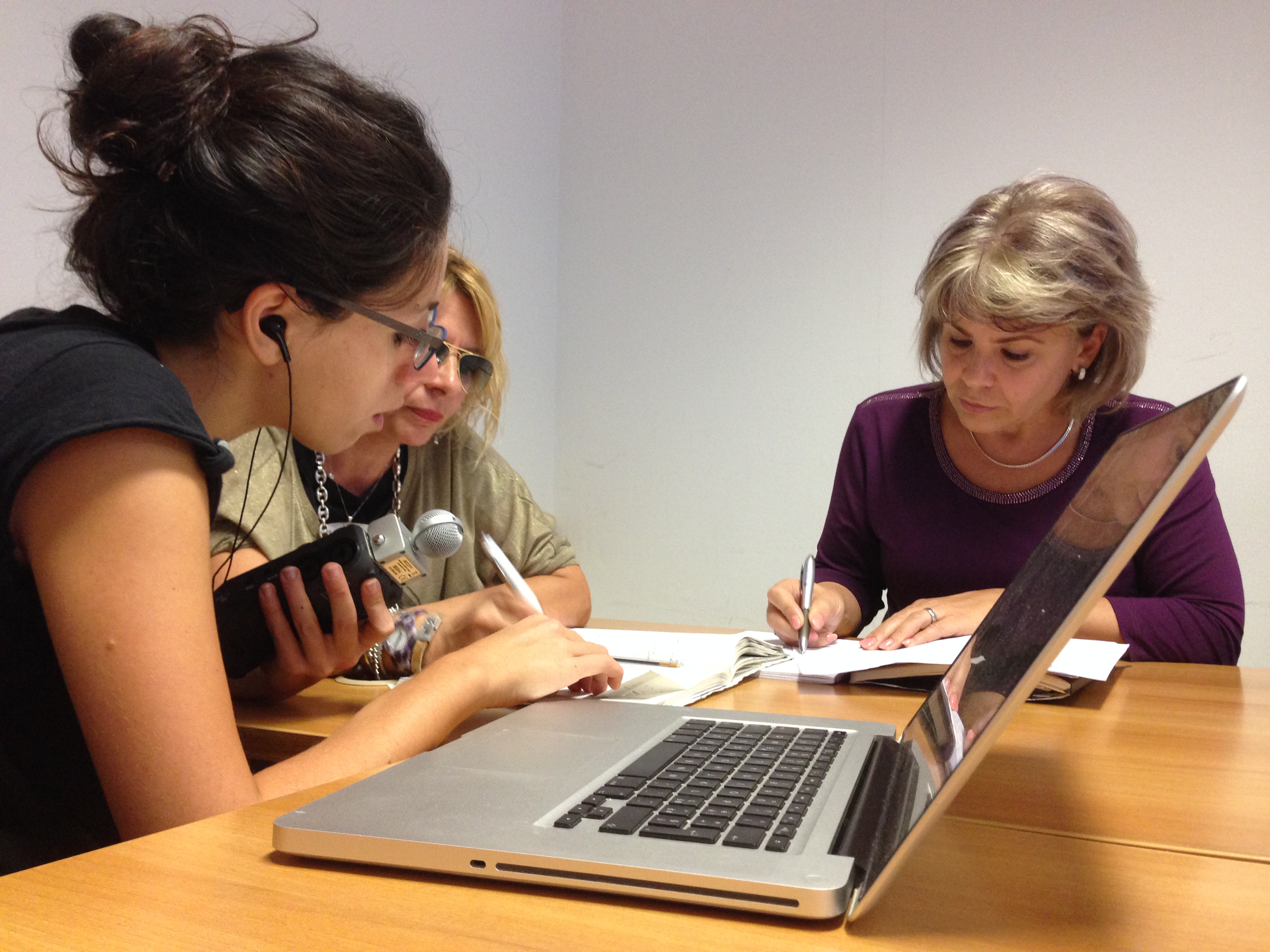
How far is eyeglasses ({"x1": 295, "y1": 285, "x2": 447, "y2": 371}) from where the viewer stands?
0.85m

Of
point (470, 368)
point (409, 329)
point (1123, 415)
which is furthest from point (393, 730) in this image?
point (1123, 415)

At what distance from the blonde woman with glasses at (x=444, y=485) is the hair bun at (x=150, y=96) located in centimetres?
50

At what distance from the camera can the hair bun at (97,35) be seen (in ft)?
2.83

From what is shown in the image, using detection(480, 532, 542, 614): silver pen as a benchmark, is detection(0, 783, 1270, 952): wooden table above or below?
above

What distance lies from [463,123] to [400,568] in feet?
6.39

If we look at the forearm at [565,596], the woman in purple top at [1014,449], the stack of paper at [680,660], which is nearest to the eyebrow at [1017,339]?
the woman in purple top at [1014,449]

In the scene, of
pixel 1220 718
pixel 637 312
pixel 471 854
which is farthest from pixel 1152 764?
pixel 637 312

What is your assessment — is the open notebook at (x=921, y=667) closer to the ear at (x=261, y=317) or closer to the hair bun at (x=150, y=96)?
the ear at (x=261, y=317)

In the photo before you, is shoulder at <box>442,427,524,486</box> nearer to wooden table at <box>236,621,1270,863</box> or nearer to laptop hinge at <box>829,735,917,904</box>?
wooden table at <box>236,621,1270,863</box>

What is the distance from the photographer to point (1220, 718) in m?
0.93

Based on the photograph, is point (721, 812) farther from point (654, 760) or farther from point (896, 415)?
point (896, 415)

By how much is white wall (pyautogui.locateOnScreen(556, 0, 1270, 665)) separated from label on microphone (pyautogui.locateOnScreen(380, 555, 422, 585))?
1.82 meters

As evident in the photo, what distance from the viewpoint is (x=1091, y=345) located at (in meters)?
1.51

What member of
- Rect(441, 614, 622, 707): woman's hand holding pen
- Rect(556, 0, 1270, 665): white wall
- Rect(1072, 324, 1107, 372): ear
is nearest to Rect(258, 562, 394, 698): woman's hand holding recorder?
Rect(441, 614, 622, 707): woman's hand holding pen
